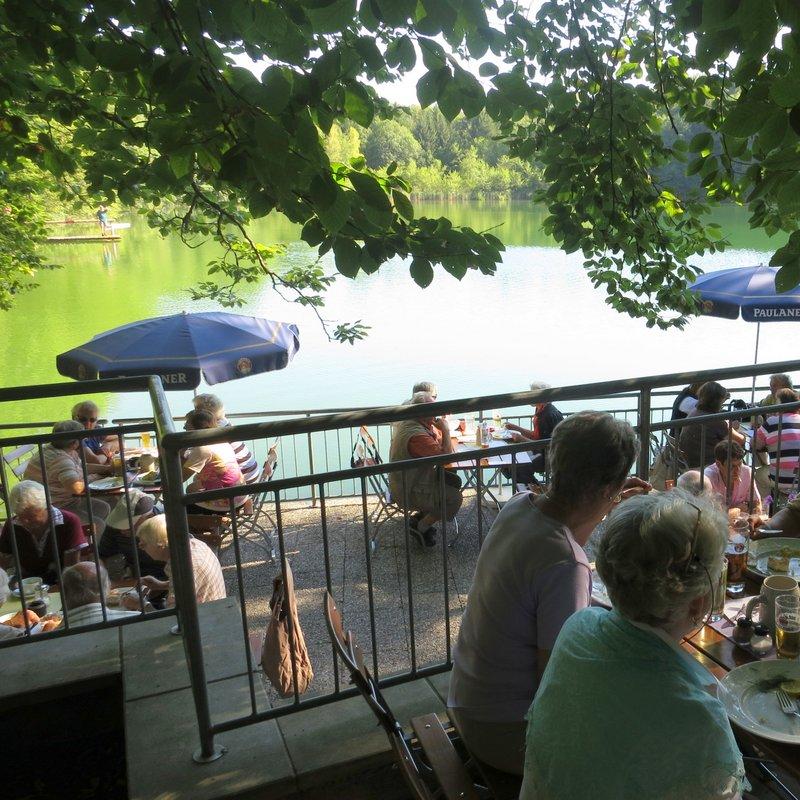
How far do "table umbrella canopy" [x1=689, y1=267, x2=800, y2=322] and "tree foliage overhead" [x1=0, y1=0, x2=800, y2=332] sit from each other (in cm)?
368

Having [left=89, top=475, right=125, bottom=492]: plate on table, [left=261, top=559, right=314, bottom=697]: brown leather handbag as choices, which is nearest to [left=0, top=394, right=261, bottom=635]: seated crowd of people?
[left=89, top=475, right=125, bottom=492]: plate on table

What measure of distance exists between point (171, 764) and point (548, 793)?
1.60m

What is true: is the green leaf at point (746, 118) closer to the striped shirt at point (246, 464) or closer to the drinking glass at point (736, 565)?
the drinking glass at point (736, 565)

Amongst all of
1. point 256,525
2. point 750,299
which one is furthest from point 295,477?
point 750,299

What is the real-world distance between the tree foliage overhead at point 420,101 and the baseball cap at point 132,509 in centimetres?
231

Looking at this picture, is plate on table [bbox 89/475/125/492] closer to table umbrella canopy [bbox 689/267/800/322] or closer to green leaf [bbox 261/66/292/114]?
green leaf [bbox 261/66/292/114]

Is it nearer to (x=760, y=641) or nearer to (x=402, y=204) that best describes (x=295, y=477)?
(x=402, y=204)

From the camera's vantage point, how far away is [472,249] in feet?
10.2

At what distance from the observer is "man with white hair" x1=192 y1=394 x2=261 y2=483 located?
6426mm

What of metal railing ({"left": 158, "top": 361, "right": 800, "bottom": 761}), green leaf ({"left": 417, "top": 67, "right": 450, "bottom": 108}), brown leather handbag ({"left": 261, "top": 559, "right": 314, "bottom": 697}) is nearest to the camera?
metal railing ({"left": 158, "top": 361, "right": 800, "bottom": 761})

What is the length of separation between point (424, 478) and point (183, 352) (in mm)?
3552

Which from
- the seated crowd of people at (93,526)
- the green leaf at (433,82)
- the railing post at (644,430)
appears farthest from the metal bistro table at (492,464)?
the green leaf at (433,82)

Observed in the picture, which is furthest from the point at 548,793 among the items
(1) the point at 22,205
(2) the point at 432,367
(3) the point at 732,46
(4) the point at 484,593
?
(2) the point at 432,367

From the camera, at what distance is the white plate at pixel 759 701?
1681 millimetres
